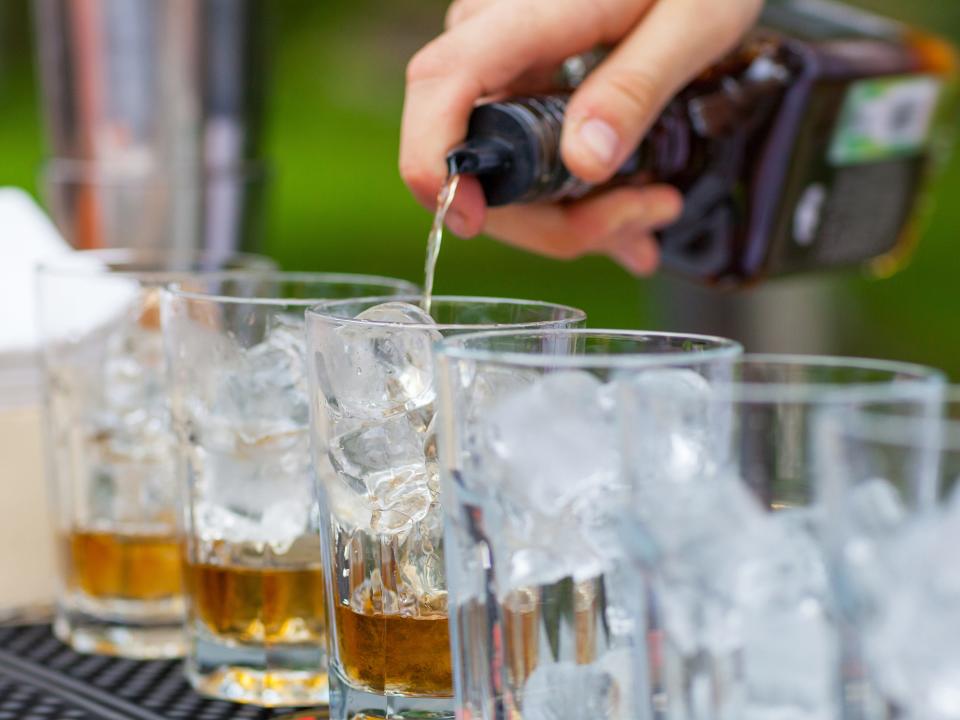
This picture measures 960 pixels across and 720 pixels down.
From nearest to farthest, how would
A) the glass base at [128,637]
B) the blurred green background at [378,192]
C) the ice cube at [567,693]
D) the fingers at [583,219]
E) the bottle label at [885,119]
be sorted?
the ice cube at [567,693]
the glass base at [128,637]
the fingers at [583,219]
the bottle label at [885,119]
the blurred green background at [378,192]

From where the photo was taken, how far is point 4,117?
761cm

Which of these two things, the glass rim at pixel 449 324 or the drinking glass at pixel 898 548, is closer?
the drinking glass at pixel 898 548

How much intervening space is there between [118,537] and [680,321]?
1.44 meters

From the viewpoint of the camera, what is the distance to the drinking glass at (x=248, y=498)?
0.77m

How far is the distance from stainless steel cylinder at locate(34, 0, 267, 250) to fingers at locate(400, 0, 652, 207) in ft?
1.76

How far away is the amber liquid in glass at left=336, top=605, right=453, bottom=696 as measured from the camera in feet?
2.10

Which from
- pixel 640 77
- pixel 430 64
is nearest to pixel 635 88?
pixel 640 77

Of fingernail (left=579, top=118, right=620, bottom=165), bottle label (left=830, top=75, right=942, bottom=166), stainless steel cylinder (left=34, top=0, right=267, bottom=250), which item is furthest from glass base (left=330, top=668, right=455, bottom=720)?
stainless steel cylinder (left=34, top=0, right=267, bottom=250)

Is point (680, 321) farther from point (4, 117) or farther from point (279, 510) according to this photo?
point (4, 117)

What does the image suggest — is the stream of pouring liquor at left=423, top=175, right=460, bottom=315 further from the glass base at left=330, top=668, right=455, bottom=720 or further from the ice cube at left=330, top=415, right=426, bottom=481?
the glass base at left=330, top=668, right=455, bottom=720

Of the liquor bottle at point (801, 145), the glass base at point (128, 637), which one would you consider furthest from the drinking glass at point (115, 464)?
the liquor bottle at point (801, 145)

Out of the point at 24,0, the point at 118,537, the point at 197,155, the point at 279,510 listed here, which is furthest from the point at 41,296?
the point at 24,0

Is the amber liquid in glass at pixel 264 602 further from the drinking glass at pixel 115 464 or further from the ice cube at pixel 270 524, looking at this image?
the drinking glass at pixel 115 464

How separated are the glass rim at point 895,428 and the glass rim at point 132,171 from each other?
1.11 metres
